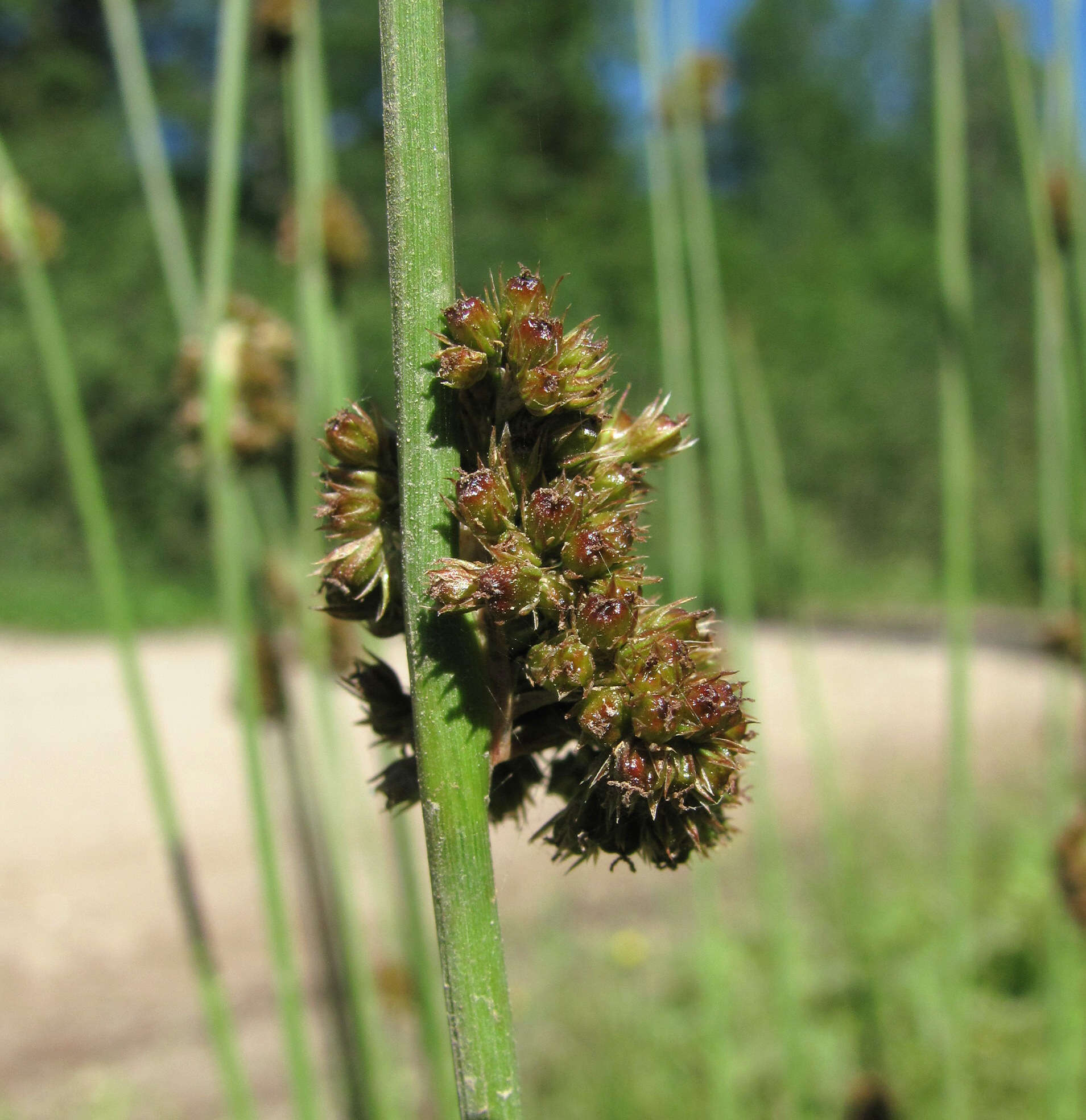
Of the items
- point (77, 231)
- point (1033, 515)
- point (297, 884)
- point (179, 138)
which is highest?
point (179, 138)

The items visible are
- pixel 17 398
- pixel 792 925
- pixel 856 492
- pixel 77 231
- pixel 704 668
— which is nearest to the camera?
pixel 704 668

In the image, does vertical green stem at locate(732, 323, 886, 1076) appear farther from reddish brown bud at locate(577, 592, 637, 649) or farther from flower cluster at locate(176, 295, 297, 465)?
reddish brown bud at locate(577, 592, 637, 649)

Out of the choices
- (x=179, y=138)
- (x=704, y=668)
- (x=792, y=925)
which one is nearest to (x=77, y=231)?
(x=179, y=138)

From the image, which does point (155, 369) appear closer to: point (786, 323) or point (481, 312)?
point (786, 323)

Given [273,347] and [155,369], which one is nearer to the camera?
[273,347]

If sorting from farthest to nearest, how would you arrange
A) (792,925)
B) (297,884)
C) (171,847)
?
(297,884) → (792,925) → (171,847)

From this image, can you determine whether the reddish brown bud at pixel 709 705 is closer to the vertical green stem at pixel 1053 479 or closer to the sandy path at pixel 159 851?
the sandy path at pixel 159 851
